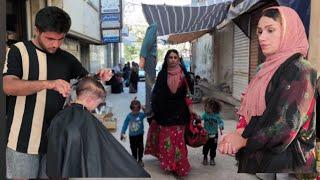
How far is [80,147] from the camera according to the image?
1576 millimetres

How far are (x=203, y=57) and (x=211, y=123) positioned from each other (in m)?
0.37

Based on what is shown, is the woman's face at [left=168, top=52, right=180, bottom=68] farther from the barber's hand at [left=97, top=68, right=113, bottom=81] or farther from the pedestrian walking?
the barber's hand at [left=97, top=68, right=113, bottom=81]

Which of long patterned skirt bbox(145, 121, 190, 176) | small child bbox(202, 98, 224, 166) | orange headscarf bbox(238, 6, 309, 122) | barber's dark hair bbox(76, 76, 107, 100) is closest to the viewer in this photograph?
orange headscarf bbox(238, 6, 309, 122)

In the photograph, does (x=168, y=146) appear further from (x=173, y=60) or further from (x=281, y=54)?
(x=281, y=54)

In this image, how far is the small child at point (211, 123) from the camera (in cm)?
191

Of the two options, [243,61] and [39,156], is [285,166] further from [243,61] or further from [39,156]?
[39,156]

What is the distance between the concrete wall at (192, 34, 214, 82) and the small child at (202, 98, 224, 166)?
18cm

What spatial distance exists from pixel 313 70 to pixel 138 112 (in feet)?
3.02

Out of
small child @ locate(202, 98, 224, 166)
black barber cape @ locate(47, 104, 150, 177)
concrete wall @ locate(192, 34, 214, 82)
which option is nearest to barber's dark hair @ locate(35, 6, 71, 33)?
black barber cape @ locate(47, 104, 150, 177)

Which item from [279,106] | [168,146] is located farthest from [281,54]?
[168,146]

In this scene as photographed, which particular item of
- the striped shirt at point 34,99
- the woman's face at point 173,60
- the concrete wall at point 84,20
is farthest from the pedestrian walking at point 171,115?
the striped shirt at point 34,99

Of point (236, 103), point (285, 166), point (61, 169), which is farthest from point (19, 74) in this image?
point (285, 166)

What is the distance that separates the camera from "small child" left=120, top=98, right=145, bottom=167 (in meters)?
1.92

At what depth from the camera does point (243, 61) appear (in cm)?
183
